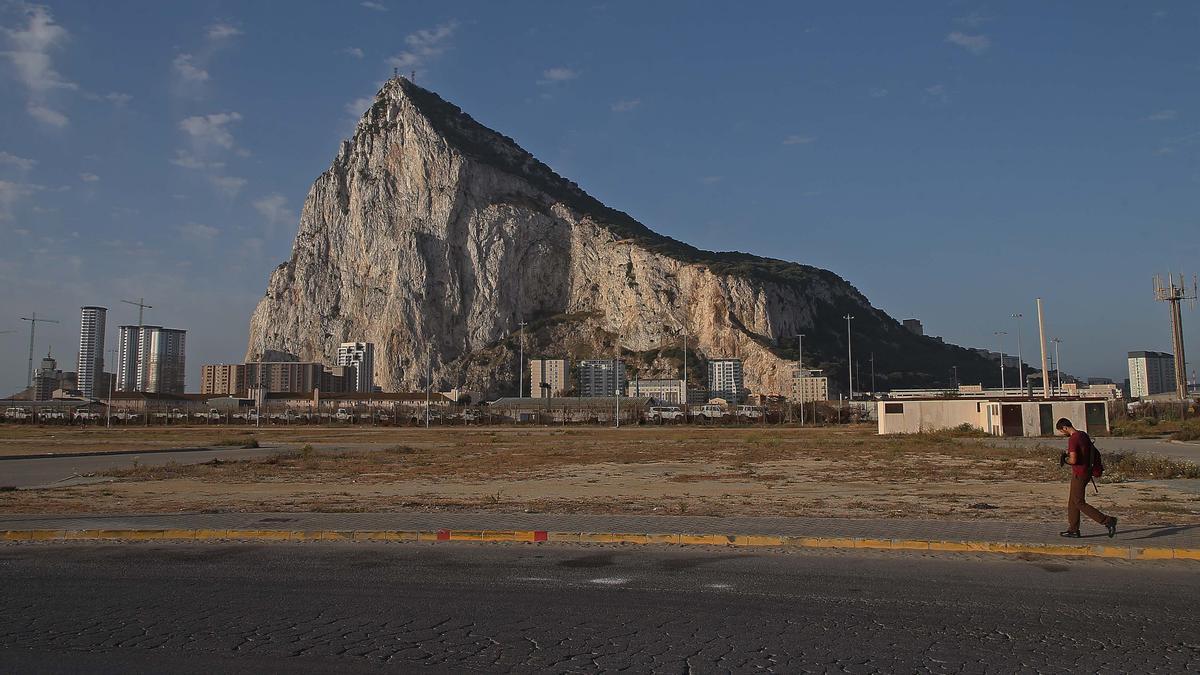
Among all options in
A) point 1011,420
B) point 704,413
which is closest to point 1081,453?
point 1011,420

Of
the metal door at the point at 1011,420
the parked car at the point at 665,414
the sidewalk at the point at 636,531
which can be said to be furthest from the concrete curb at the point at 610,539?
the parked car at the point at 665,414

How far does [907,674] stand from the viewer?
605cm

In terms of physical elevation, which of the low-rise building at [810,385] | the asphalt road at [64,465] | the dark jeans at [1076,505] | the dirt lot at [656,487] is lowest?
the asphalt road at [64,465]

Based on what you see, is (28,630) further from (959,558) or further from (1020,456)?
(1020,456)

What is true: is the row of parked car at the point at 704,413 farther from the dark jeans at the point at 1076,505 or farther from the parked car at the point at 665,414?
the dark jeans at the point at 1076,505

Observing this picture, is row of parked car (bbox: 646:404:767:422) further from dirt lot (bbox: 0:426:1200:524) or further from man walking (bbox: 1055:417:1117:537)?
man walking (bbox: 1055:417:1117:537)

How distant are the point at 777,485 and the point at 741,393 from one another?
527 ft

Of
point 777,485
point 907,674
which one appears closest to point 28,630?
point 907,674

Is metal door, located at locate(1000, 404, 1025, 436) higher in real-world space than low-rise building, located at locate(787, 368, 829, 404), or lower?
lower

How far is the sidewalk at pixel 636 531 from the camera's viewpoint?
1146 centimetres

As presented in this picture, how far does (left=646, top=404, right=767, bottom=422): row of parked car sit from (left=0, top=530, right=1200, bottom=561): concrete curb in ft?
311

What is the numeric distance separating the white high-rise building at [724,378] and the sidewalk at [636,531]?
16776cm

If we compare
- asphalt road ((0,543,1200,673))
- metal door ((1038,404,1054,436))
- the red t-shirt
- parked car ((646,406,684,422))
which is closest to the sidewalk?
asphalt road ((0,543,1200,673))

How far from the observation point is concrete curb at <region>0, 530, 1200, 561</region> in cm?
1113
